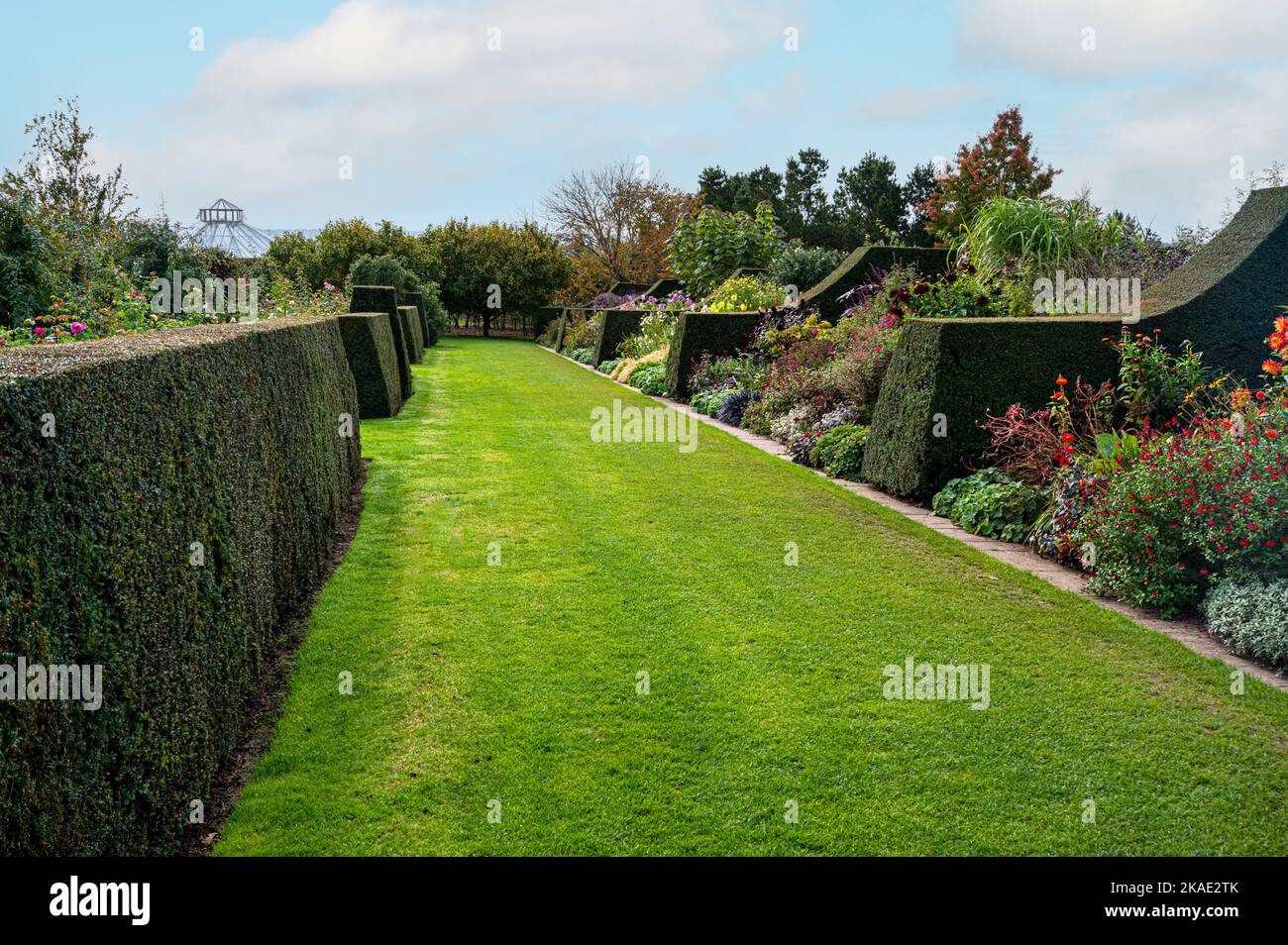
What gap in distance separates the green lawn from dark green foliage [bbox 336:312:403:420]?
22.5ft

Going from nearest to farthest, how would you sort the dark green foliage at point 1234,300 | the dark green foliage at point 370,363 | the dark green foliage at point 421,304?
the dark green foliage at point 1234,300 < the dark green foliage at point 370,363 < the dark green foliage at point 421,304

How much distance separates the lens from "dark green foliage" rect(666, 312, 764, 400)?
1720 centimetres

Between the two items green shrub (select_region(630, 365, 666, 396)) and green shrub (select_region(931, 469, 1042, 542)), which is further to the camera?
green shrub (select_region(630, 365, 666, 396))

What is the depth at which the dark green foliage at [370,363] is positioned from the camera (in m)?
13.8

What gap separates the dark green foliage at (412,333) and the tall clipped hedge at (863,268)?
11408 mm

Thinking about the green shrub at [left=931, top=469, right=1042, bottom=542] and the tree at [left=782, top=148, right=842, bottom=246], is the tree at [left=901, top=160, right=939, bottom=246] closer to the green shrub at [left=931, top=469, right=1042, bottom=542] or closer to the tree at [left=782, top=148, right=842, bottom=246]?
the tree at [left=782, top=148, right=842, bottom=246]

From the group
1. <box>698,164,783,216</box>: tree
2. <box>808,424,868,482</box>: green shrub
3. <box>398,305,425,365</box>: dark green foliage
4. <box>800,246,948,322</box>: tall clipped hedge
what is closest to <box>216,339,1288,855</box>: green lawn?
<box>808,424,868,482</box>: green shrub

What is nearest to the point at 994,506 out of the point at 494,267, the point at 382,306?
the point at 382,306

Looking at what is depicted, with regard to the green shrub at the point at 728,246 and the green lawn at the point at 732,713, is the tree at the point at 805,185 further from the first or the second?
the green lawn at the point at 732,713

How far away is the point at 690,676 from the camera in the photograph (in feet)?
15.5

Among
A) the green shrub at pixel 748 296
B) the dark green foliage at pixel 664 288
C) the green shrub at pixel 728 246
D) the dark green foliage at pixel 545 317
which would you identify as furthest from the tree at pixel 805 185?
the green shrub at pixel 748 296

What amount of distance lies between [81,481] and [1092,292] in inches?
423
